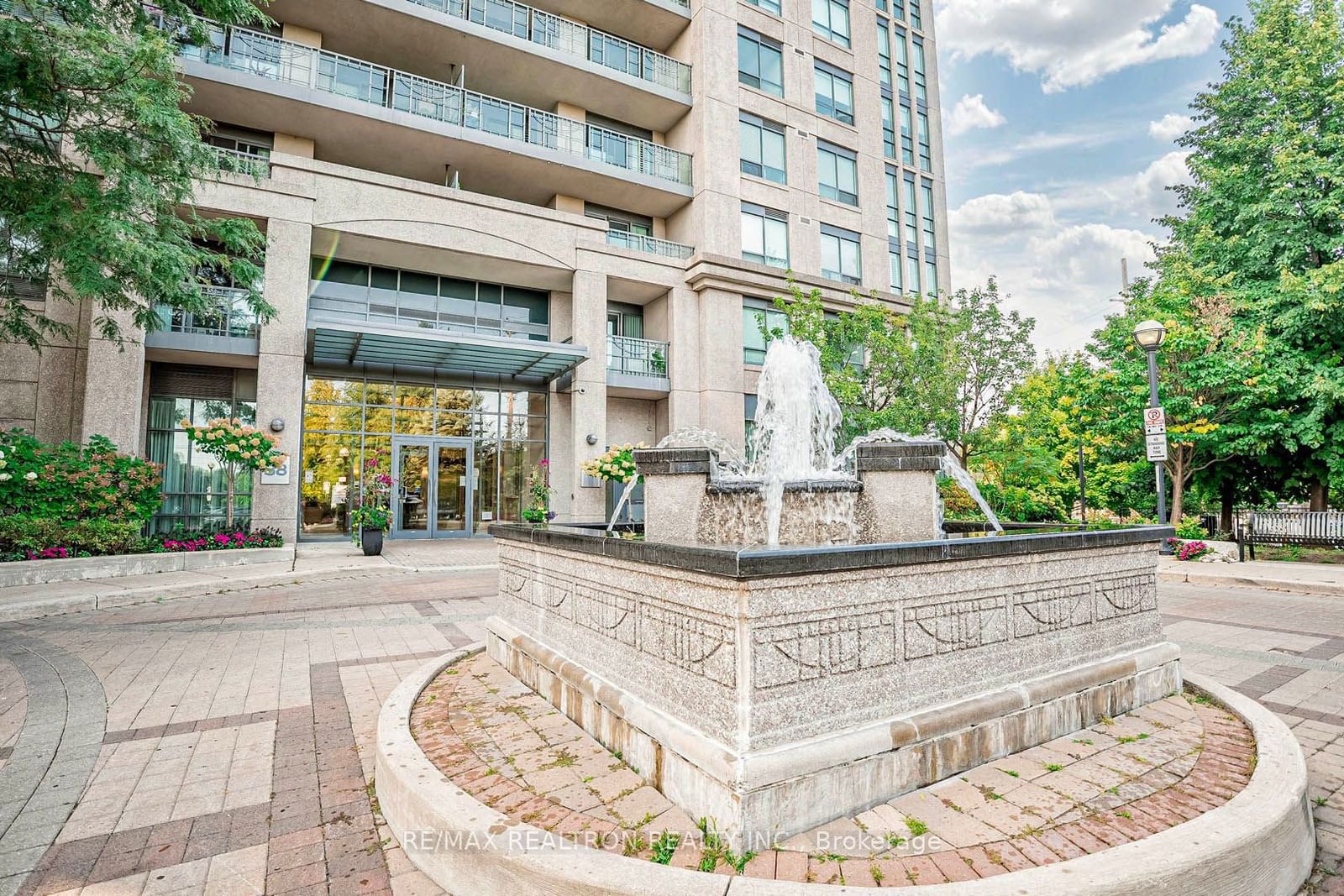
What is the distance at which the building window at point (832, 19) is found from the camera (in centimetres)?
2538

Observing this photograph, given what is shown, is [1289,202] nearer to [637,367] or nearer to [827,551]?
[637,367]

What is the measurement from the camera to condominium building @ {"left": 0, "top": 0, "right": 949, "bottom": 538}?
1582 centimetres

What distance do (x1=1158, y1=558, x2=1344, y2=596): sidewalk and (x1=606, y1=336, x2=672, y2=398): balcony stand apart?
1386 centimetres

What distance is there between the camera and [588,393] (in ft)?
62.9

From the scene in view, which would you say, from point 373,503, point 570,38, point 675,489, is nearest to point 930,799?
point 675,489

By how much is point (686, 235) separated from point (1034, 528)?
1843cm

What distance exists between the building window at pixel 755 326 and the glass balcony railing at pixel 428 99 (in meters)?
5.14

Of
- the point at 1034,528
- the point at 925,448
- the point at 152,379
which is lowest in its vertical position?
the point at 1034,528

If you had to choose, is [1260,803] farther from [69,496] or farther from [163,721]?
[69,496]

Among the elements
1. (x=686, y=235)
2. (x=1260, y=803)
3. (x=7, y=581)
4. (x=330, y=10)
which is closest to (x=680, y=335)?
(x=686, y=235)

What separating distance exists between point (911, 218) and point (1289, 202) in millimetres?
13527

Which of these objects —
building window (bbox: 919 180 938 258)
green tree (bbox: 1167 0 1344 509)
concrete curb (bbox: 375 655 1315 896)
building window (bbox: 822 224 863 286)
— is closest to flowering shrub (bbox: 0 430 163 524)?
concrete curb (bbox: 375 655 1315 896)

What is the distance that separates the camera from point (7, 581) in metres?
10.1

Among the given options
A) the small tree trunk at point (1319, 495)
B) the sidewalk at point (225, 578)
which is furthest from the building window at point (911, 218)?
the sidewalk at point (225, 578)
